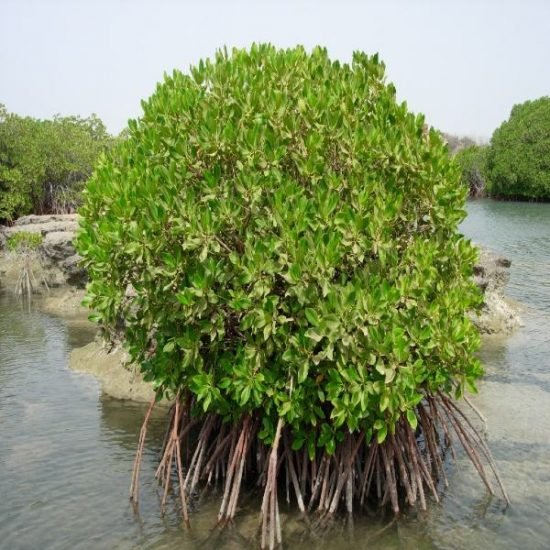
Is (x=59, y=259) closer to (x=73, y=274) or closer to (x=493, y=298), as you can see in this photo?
(x=73, y=274)

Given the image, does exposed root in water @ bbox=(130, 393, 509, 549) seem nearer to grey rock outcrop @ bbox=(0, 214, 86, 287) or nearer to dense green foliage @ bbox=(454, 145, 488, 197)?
grey rock outcrop @ bbox=(0, 214, 86, 287)

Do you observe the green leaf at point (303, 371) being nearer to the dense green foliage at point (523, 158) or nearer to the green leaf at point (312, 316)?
the green leaf at point (312, 316)

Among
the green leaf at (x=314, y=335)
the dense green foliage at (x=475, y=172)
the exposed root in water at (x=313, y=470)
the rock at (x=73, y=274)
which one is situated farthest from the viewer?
the dense green foliage at (x=475, y=172)

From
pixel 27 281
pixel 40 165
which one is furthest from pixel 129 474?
pixel 40 165

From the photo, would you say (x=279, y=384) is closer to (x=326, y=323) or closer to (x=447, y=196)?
(x=326, y=323)

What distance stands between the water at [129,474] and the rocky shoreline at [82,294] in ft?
1.42

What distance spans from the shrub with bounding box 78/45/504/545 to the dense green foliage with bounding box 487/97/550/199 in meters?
61.5

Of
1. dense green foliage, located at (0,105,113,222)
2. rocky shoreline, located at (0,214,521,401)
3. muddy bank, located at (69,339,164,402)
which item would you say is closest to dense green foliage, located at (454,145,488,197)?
dense green foliage, located at (0,105,113,222)

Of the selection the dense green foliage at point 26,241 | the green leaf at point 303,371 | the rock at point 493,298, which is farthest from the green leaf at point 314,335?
the dense green foliage at point 26,241

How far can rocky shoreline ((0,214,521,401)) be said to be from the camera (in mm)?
12875

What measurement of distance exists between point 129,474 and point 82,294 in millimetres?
13340

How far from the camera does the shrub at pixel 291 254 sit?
6945 mm

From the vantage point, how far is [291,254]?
6.97 meters

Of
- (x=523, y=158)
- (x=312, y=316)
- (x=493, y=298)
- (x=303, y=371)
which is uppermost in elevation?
(x=523, y=158)
